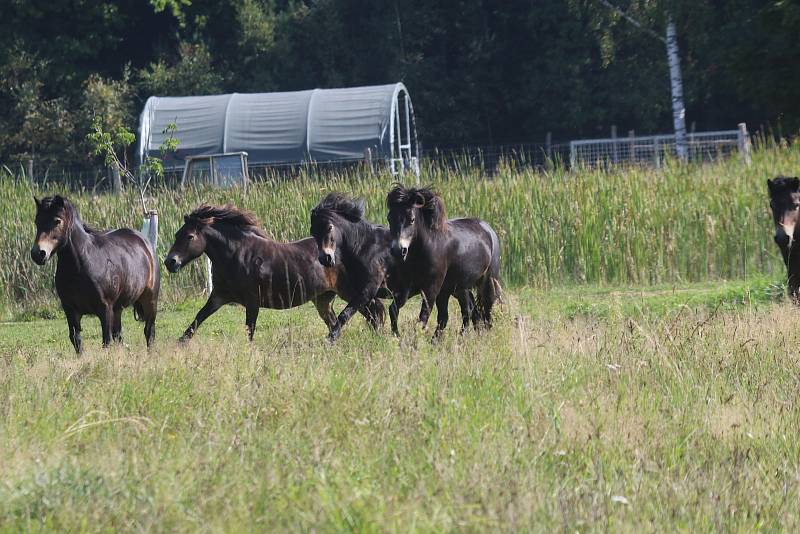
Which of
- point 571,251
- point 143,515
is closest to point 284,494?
point 143,515

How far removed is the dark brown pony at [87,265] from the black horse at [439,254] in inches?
109

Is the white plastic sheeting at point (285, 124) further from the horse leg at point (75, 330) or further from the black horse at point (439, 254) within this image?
the horse leg at point (75, 330)

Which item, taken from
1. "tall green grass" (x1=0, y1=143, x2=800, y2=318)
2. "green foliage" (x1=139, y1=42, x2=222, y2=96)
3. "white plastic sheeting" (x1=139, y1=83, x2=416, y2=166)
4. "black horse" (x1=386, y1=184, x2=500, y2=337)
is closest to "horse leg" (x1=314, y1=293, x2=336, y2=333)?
"black horse" (x1=386, y1=184, x2=500, y2=337)

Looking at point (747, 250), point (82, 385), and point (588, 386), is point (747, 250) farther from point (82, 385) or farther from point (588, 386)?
point (82, 385)

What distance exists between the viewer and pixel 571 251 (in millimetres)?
18312

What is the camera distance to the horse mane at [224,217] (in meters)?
12.6

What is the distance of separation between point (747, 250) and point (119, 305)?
1004 centimetres

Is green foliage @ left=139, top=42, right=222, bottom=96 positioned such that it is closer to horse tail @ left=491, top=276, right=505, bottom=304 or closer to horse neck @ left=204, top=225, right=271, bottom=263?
horse neck @ left=204, top=225, right=271, bottom=263

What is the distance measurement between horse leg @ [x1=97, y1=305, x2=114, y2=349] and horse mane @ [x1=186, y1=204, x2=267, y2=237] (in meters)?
1.32

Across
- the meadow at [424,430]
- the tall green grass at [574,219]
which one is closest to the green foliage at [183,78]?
the tall green grass at [574,219]

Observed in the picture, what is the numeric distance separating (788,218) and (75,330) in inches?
286

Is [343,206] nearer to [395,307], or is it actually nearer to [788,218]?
[395,307]

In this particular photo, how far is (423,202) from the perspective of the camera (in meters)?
11.9

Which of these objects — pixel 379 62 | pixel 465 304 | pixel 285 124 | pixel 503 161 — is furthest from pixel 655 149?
pixel 379 62
